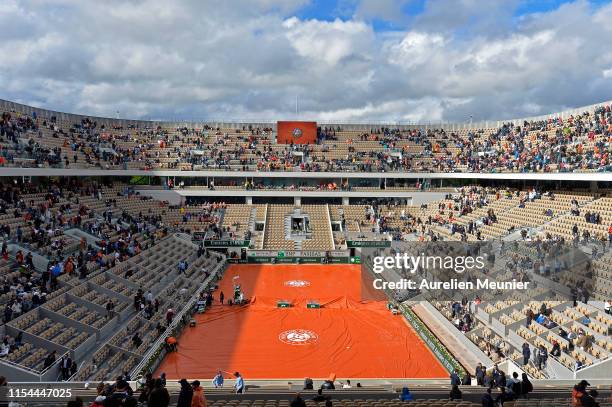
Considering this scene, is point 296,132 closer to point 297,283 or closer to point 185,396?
point 297,283

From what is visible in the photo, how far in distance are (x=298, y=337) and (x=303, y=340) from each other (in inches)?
19.5

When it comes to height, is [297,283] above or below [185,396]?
below

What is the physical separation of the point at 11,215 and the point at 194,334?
1423cm

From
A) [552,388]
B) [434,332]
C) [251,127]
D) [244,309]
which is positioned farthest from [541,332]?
[251,127]

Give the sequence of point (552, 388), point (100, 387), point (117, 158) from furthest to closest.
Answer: point (117, 158) < point (552, 388) < point (100, 387)

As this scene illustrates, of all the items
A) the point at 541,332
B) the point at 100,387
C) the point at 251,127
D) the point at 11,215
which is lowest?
the point at 541,332

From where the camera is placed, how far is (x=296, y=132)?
5934 centimetres

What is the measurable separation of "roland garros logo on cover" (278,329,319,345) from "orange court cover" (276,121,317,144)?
37.9 metres

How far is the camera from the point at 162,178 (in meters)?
50.8

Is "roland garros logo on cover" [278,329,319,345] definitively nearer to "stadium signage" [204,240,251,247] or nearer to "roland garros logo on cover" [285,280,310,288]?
"roland garros logo on cover" [285,280,310,288]

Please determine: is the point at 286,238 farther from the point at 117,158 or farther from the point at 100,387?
the point at 100,387

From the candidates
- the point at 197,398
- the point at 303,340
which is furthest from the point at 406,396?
the point at 303,340

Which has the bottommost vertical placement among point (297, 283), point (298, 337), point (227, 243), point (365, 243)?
point (298, 337)

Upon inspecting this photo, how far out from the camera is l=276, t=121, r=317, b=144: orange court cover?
194 feet
